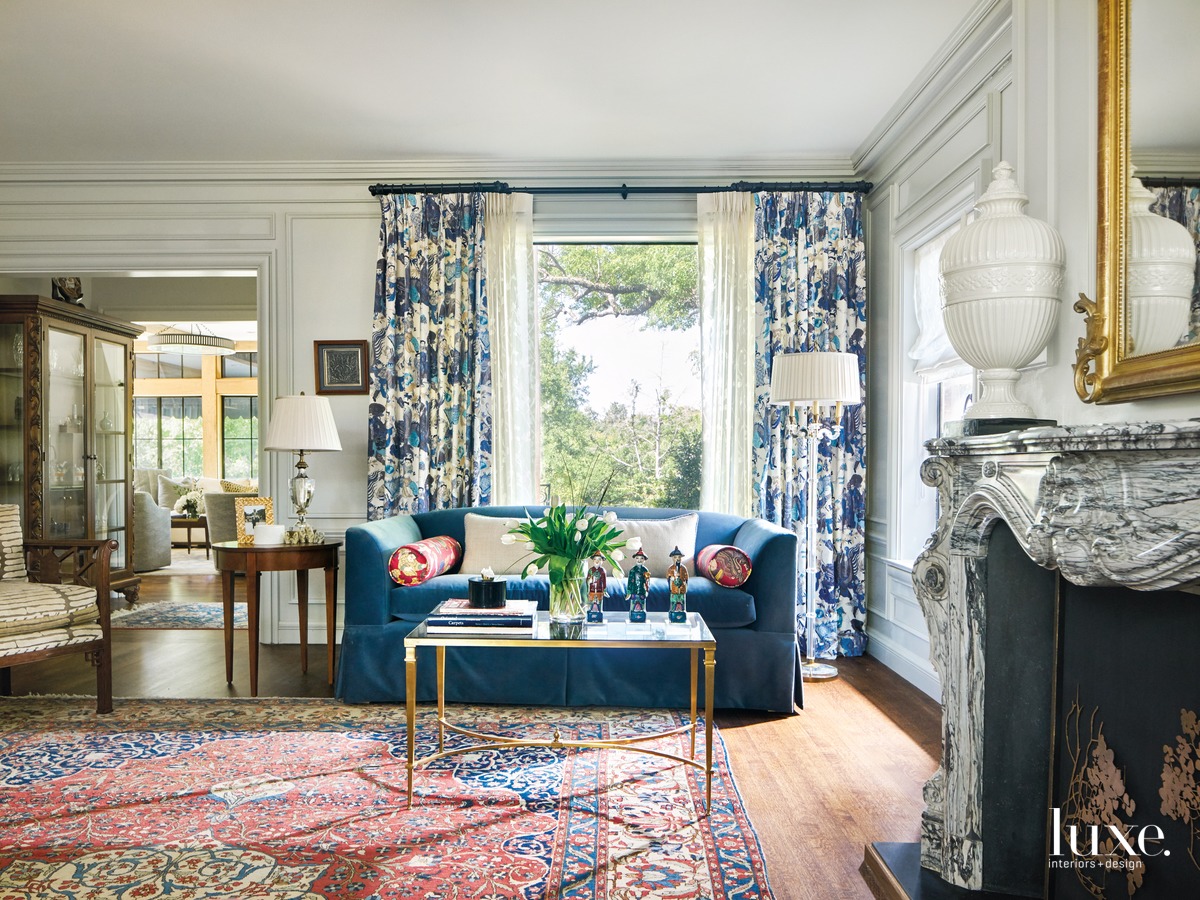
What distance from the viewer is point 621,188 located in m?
4.85

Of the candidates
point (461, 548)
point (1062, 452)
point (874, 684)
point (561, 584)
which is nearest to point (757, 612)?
point (874, 684)

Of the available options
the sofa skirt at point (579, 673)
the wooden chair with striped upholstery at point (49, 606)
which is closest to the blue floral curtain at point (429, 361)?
the sofa skirt at point (579, 673)

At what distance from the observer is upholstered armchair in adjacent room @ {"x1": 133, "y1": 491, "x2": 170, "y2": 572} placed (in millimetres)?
7527

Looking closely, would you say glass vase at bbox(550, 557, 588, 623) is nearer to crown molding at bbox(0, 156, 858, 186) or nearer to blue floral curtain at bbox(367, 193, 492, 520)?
blue floral curtain at bbox(367, 193, 492, 520)

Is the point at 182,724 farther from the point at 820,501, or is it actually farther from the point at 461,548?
the point at 820,501

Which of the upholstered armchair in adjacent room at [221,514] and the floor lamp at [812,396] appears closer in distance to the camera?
the floor lamp at [812,396]

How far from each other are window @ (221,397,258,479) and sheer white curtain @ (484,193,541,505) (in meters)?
6.88

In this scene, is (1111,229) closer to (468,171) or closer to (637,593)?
(637,593)

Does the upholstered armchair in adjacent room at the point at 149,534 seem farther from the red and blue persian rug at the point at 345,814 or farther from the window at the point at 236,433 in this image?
the red and blue persian rug at the point at 345,814

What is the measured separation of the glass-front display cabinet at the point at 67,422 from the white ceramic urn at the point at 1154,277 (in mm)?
5348

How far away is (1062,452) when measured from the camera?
1681mm

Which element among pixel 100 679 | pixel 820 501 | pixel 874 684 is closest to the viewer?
pixel 100 679

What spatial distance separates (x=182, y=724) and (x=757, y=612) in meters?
2.39

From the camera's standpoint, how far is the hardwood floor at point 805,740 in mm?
2309
